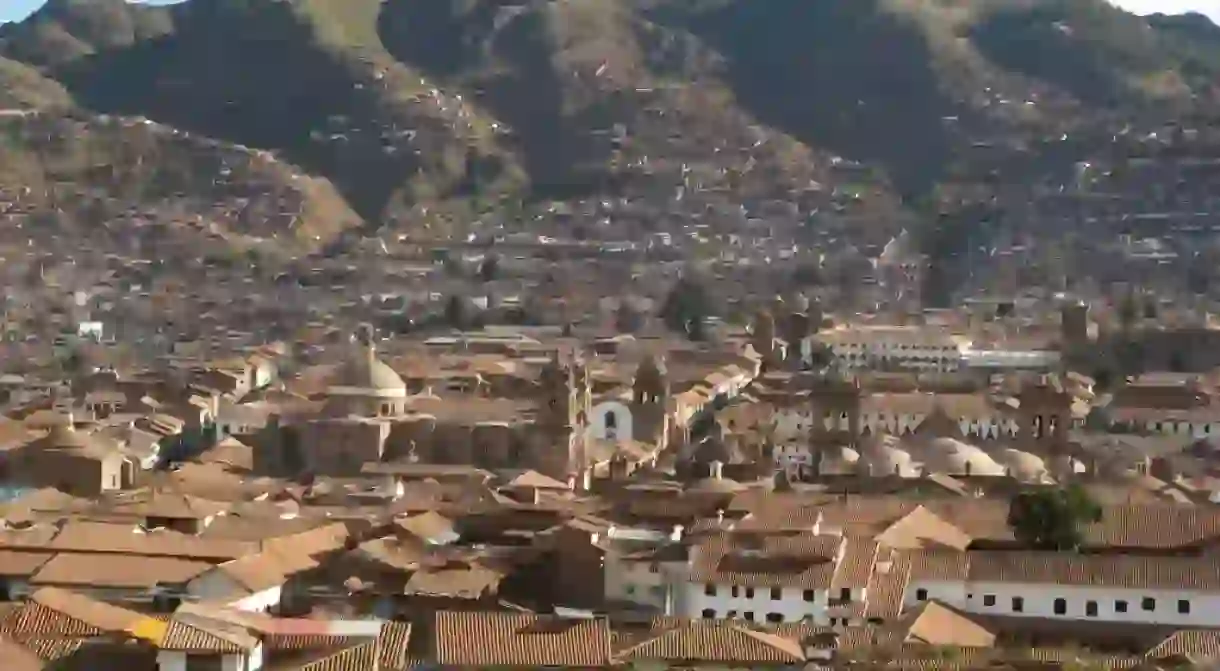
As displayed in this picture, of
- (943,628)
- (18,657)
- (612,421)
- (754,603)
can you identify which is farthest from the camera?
(612,421)

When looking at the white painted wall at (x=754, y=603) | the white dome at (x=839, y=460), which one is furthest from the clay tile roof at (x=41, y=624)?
the white dome at (x=839, y=460)

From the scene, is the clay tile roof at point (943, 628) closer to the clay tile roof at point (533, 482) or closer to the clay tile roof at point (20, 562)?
the clay tile roof at point (20, 562)

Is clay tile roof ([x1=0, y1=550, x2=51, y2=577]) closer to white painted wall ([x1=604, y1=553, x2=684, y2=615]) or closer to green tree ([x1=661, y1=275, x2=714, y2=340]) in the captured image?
white painted wall ([x1=604, y1=553, x2=684, y2=615])

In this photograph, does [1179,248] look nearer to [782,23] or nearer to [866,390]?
[866,390]

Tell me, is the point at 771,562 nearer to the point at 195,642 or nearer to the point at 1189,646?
the point at 1189,646

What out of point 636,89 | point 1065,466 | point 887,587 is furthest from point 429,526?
point 636,89

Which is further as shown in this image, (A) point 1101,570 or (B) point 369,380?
(B) point 369,380
